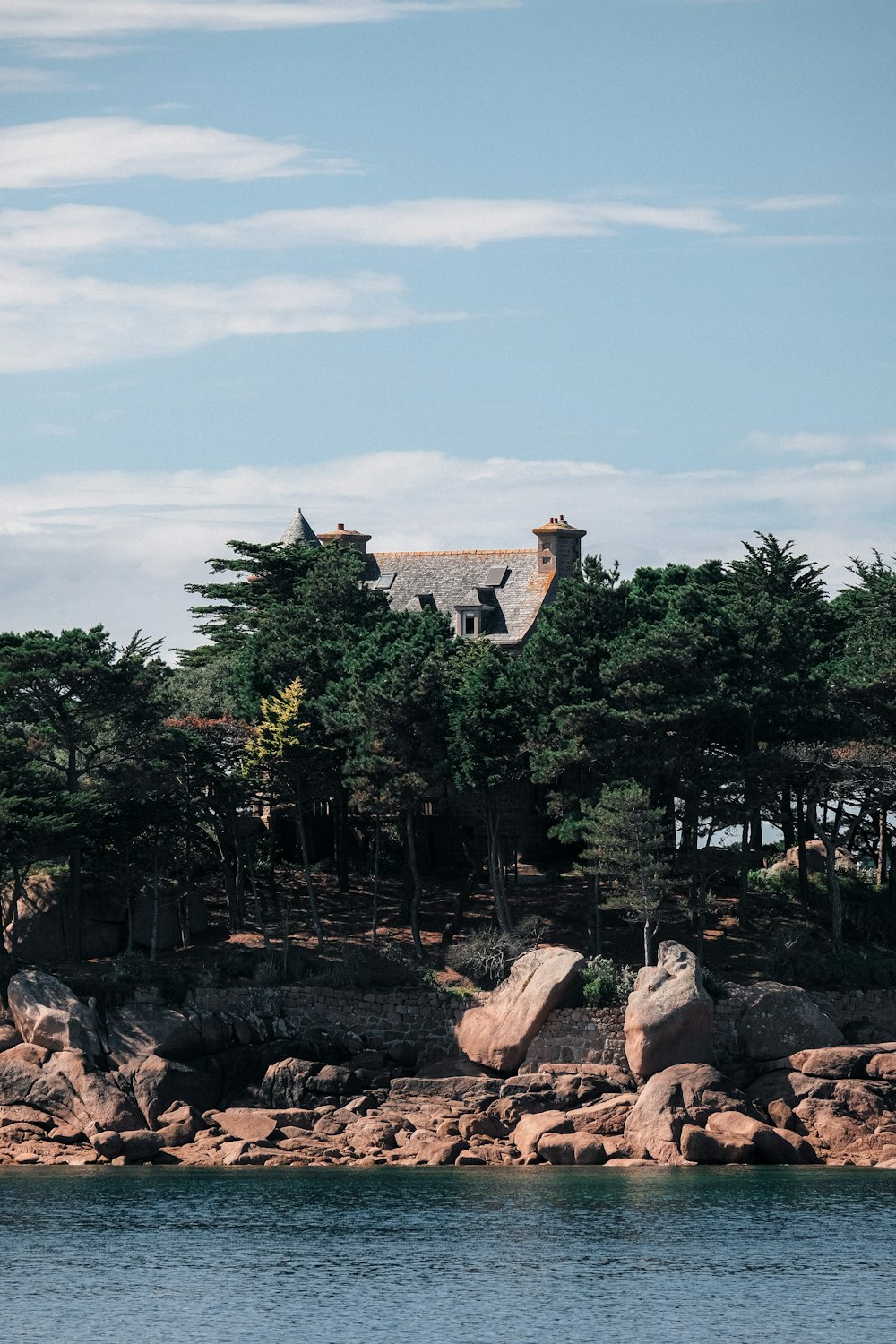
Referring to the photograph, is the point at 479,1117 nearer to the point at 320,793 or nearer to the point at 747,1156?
the point at 747,1156

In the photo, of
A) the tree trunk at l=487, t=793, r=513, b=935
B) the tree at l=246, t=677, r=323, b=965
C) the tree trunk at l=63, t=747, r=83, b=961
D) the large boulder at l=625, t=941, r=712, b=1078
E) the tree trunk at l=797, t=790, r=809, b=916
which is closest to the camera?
the large boulder at l=625, t=941, r=712, b=1078

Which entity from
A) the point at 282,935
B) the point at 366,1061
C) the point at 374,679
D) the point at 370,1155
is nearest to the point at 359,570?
the point at 374,679

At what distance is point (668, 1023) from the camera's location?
6031cm

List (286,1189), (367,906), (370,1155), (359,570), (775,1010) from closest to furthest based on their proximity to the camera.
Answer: (286,1189) → (370,1155) → (775,1010) → (367,906) → (359,570)

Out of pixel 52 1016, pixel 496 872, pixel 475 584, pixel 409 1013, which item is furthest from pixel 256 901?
pixel 475 584

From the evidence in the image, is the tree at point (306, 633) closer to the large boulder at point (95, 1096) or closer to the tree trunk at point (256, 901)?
the tree trunk at point (256, 901)

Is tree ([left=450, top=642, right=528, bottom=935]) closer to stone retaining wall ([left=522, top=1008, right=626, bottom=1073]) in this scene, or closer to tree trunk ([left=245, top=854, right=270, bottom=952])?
stone retaining wall ([left=522, top=1008, right=626, bottom=1073])

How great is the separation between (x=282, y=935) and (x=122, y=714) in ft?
31.2

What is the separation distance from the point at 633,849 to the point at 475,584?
105ft

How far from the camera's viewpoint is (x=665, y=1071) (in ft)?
193

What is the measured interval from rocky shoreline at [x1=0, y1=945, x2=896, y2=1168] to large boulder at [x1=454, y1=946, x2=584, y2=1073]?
61mm

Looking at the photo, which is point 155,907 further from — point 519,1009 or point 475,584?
point 475,584

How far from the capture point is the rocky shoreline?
188 feet

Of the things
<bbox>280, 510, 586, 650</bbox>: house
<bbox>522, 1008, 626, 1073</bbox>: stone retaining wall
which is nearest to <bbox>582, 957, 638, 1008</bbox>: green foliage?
<bbox>522, 1008, 626, 1073</bbox>: stone retaining wall
